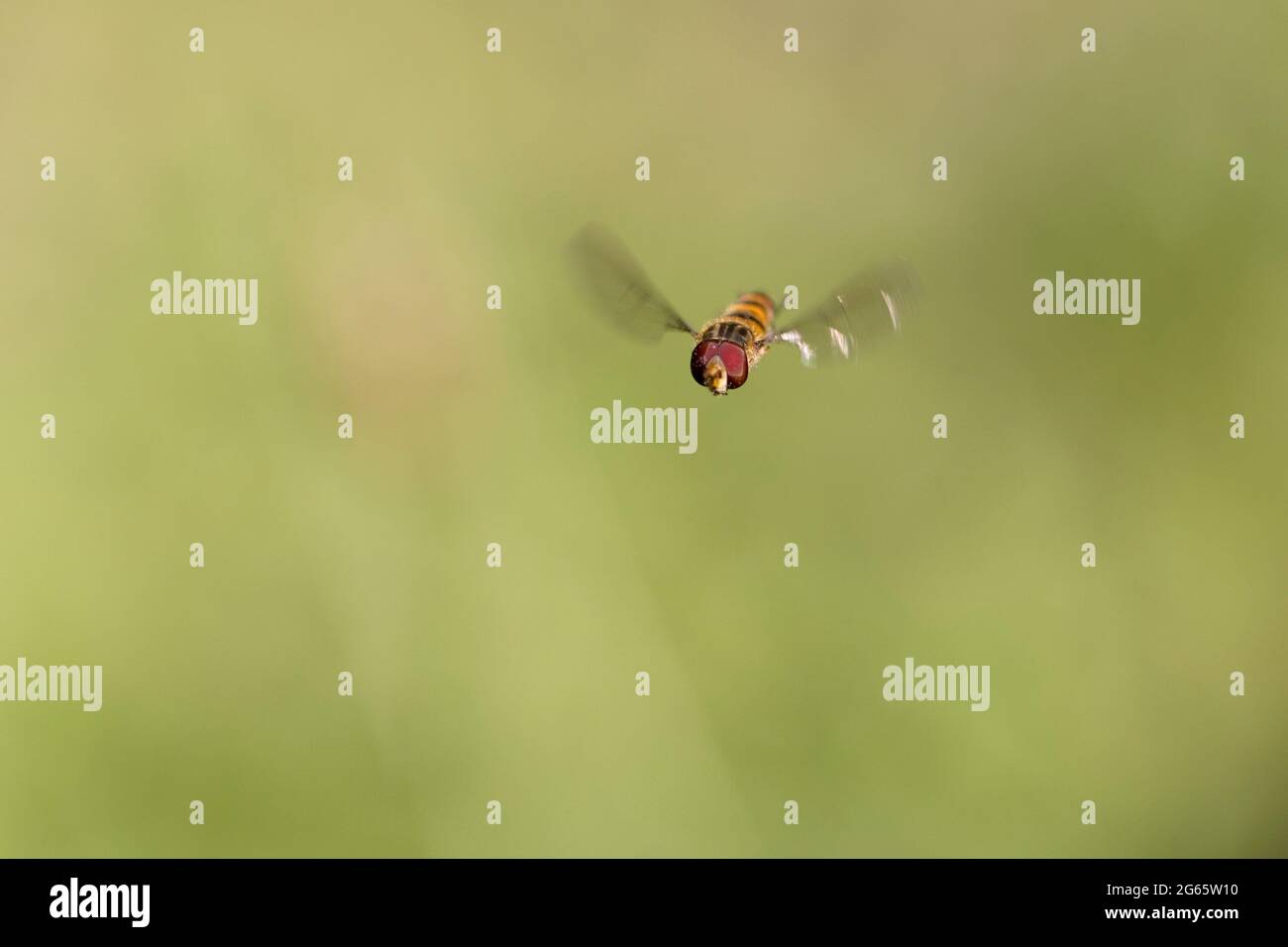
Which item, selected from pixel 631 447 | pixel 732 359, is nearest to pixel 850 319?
pixel 732 359

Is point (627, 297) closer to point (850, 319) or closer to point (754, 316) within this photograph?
point (754, 316)

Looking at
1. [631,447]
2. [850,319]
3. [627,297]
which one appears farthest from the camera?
[631,447]

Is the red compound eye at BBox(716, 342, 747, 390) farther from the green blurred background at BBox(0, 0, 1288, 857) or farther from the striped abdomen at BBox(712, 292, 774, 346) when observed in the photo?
the green blurred background at BBox(0, 0, 1288, 857)

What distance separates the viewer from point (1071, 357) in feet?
23.3

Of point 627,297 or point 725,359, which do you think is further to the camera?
point 627,297

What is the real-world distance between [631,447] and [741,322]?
238 centimetres

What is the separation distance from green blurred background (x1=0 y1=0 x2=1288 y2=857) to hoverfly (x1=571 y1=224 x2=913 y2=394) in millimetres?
2157

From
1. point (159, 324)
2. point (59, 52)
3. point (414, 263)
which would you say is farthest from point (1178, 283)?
point (59, 52)

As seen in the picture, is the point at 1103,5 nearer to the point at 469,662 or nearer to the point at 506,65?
the point at 506,65

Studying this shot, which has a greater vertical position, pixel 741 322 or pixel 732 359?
pixel 741 322

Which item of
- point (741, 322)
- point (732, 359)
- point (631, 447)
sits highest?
point (741, 322)

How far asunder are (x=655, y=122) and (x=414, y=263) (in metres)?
1.97

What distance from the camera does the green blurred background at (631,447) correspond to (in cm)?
696

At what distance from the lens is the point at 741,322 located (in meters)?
4.82
